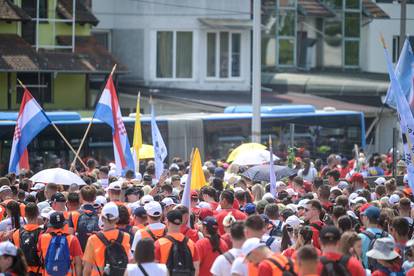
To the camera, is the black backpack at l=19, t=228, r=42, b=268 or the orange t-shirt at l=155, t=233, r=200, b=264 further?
the black backpack at l=19, t=228, r=42, b=268

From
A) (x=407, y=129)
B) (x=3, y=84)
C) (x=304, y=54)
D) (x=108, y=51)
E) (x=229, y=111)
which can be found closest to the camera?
(x=407, y=129)

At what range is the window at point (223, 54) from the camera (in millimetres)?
43188

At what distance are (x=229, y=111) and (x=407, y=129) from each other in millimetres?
18721

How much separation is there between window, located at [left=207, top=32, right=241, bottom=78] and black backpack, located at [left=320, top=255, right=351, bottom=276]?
33491 mm

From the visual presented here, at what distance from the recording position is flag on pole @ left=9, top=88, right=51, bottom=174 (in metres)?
20.9

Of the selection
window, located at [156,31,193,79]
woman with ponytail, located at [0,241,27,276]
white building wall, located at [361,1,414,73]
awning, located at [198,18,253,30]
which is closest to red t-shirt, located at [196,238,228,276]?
woman with ponytail, located at [0,241,27,276]

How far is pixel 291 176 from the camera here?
22016 mm

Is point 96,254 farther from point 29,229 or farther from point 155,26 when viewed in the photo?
point 155,26

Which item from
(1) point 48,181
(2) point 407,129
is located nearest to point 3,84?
(1) point 48,181

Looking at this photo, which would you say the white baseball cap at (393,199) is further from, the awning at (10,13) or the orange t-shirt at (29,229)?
the awning at (10,13)

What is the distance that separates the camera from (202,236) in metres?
12.6

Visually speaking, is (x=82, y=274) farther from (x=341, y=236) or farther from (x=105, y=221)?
(x=341, y=236)

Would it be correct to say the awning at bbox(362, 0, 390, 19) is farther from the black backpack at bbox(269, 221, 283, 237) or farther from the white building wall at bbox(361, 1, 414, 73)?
the black backpack at bbox(269, 221, 283, 237)

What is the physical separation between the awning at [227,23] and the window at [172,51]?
855 millimetres
